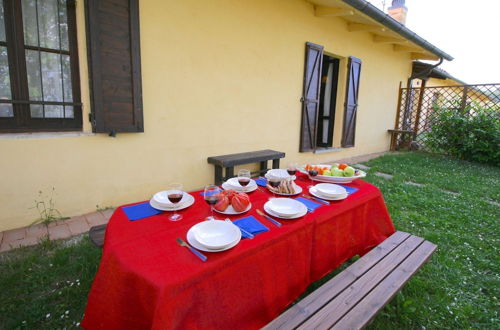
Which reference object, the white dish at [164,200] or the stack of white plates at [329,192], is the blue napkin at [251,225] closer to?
the white dish at [164,200]

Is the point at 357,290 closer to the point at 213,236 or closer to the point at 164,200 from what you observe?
the point at 213,236

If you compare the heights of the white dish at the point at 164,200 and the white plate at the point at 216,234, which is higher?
the white dish at the point at 164,200

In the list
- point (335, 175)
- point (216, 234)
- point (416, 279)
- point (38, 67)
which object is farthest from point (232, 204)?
point (38, 67)

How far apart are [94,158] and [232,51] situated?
2162 mm

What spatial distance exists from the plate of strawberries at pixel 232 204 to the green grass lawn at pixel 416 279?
100cm

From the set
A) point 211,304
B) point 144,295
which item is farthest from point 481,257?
point 144,295

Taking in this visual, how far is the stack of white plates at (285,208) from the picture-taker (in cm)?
136

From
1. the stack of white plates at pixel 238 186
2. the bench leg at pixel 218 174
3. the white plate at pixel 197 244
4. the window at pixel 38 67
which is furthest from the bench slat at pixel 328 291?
the window at pixel 38 67

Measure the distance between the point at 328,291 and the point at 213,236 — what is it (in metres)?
0.61

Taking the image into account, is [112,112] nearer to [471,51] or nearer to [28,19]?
[28,19]

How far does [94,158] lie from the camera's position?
2740 mm

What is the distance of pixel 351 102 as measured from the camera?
5941 mm

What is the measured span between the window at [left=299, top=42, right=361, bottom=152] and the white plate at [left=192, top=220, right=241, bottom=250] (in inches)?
156

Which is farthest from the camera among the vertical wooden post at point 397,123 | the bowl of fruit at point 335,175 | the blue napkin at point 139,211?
the vertical wooden post at point 397,123
